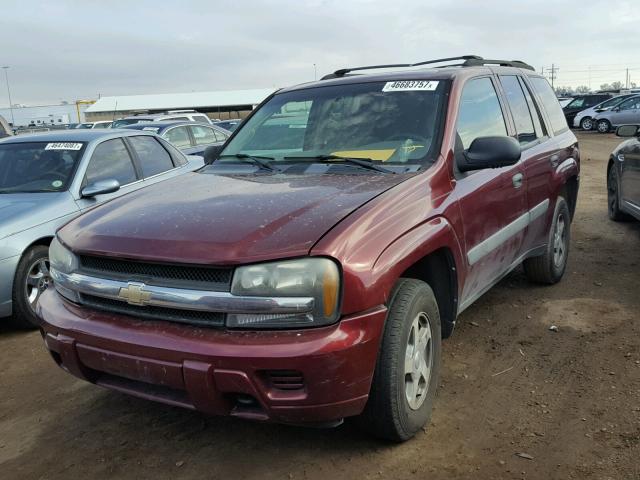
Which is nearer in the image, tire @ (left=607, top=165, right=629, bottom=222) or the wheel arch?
the wheel arch

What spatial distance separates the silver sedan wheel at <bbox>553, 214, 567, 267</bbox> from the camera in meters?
5.23

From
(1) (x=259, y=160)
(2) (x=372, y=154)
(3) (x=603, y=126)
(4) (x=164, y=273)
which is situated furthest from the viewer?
(3) (x=603, y=126)

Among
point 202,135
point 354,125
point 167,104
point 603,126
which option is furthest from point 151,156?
point 167,104

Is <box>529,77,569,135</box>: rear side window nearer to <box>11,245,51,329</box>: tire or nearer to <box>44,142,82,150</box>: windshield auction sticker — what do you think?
<box>44,142,82,150</box>: windshield auction sticker

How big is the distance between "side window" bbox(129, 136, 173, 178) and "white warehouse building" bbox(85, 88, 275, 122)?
49.2 metres

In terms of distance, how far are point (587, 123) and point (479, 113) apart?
93.1 feet

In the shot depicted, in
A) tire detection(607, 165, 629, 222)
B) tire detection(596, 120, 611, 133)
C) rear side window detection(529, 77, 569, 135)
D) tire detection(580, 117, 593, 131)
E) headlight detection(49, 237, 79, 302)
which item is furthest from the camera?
tire detection(580, 117, 593, 131)

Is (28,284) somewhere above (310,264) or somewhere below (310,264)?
below

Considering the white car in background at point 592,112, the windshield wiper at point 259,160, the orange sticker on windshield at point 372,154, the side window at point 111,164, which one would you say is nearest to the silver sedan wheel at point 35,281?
the side window at point 111,164

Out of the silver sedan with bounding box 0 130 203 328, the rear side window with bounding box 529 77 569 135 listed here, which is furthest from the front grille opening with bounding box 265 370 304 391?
the rear side window with bounding box 529 77 569 135

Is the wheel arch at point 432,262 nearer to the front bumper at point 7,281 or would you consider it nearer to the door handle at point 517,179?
the door handle at point 517,179

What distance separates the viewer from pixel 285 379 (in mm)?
2410

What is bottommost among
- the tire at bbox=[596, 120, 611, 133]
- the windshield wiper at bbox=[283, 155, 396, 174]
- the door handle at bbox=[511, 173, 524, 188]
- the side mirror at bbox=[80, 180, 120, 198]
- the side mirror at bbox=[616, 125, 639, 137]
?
the tire at bbox=[596, 120, 611, 133]

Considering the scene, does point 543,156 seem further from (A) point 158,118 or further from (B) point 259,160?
(A) point 158,118
